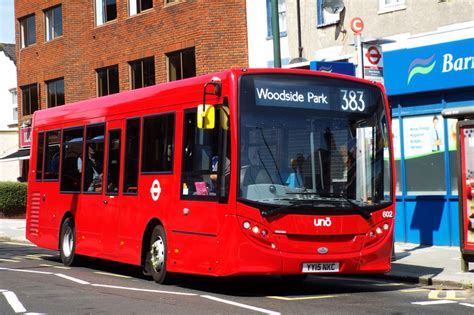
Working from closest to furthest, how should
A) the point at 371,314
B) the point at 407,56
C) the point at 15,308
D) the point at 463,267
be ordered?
the point at 371,314 → the point at 15,308 → the point at 463,267 → the point at 407,56

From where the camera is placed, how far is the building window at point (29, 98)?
37812 mm

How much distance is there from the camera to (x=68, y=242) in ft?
53.8

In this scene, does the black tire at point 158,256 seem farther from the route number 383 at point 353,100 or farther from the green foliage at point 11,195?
the green foliage at point 11,195

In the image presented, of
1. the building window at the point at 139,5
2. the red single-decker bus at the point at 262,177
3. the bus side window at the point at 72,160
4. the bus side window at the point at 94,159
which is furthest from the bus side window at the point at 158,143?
the building window at the point at 139,5

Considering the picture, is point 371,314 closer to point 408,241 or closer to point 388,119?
point 388,119

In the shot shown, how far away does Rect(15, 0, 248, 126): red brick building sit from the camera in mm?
26078

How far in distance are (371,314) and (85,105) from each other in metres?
8.11

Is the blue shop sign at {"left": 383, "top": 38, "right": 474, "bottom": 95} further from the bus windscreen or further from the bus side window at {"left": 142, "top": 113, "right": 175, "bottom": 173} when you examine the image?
the bus side window at {"left": 142, "top": 113, "right": 175, "bottom": 173}

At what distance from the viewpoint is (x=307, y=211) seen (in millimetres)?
11039

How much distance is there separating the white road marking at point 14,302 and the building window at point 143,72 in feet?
58.6

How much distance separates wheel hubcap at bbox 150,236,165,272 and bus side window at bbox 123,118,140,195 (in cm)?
107

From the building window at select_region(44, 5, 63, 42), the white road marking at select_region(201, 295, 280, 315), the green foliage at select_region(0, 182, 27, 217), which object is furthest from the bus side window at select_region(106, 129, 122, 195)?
the green foliage at select_region(0, 182, 27, 217)

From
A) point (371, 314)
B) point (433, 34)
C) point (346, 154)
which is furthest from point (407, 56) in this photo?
point (371, 314)

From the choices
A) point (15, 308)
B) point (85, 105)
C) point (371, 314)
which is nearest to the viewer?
point (371, 314)
